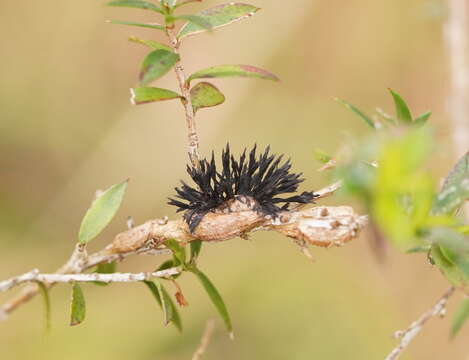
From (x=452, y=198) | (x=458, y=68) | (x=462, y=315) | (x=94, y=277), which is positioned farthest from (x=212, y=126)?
(x=452, y=198)

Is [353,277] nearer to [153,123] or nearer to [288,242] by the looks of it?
[288,242]

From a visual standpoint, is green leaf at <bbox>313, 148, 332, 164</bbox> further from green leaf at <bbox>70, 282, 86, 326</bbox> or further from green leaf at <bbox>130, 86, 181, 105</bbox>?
green leaf at <bbox>70, 282, 86, 326</bbox>

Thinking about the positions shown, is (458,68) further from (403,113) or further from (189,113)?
(189,113)

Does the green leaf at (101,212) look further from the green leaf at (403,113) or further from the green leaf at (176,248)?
the green leaf at (403,113)

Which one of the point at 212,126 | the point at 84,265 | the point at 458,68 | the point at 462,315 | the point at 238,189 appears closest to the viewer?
the point at 238,189

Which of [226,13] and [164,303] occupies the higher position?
[226,13]

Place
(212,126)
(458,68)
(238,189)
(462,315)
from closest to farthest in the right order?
(238,189)
(462,315)
(458,68)
(212,126)

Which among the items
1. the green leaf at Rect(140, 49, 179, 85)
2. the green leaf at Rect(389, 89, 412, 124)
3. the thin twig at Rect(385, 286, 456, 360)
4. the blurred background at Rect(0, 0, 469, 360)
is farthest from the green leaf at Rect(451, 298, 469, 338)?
the blurred background at Rect(0, 0, 469, 360)
